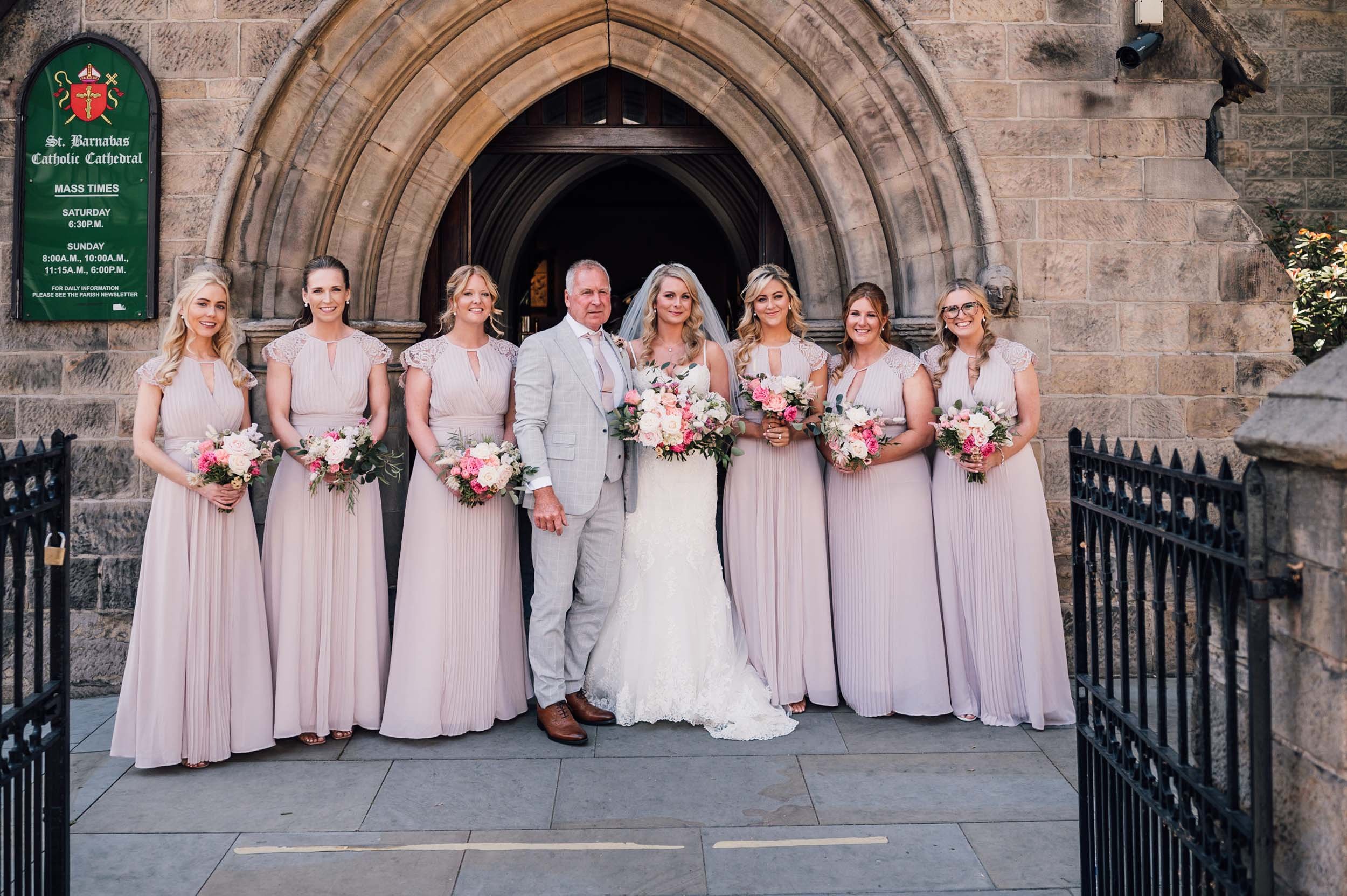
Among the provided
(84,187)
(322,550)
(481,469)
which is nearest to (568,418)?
(481,469)

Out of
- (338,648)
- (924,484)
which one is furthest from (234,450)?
(924,484)

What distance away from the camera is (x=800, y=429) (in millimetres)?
4660

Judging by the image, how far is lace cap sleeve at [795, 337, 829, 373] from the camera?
4.91 meters

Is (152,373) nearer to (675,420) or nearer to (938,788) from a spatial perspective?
(675,420)

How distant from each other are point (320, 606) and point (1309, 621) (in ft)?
12.3

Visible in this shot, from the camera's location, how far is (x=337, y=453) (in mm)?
4215

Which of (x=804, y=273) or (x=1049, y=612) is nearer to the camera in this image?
(x=1049, y=612)

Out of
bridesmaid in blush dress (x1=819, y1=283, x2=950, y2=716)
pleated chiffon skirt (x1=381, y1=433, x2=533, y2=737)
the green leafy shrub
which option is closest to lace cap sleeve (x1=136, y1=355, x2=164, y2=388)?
pleated chiffon skirt (x1=381, y1=433, x2=533, y2=737)

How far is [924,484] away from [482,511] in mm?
2057

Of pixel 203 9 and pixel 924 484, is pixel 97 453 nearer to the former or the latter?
pixel 203 9

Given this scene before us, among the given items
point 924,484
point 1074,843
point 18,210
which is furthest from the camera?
point 18,210

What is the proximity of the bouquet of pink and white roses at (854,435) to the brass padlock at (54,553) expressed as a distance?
2.99 metres

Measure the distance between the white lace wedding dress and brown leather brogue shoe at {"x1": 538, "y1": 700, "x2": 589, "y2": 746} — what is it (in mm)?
266

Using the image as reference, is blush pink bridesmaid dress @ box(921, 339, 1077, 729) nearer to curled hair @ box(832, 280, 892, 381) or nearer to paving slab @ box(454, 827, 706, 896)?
curled hair @ box(832, 280, 892, 381)
